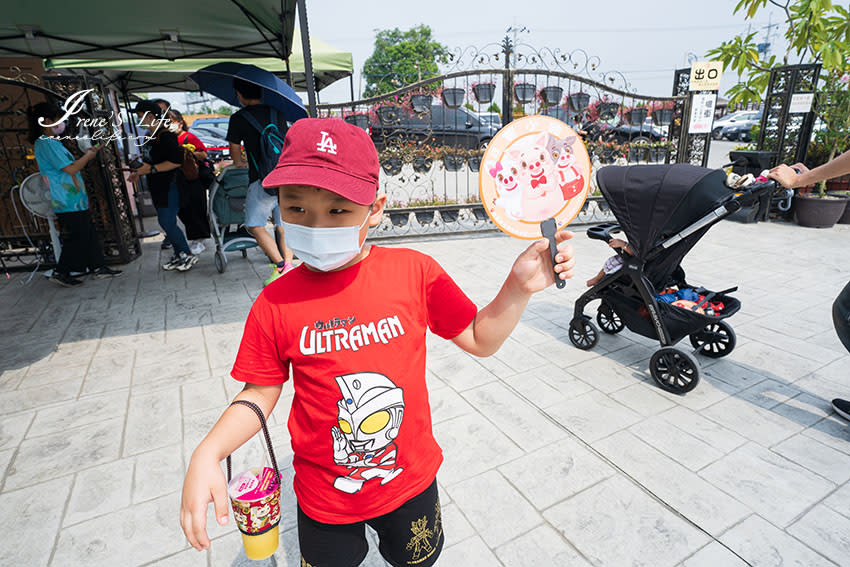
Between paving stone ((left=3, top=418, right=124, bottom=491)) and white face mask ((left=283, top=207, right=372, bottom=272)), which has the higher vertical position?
white face mask ((left=283, top=207, right=372, bottom=272))

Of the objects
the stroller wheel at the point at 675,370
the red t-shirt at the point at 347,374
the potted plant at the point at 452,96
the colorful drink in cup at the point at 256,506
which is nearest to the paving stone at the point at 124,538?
the colorful drink in cup at the point at 256,506

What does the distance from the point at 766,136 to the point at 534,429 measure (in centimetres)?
903

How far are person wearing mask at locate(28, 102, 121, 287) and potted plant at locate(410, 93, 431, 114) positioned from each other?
4.29 metres

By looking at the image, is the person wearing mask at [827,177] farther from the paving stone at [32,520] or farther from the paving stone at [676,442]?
the paving stone at [32,520]

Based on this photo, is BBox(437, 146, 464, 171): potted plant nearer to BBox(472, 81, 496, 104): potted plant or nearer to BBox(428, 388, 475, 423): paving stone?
BBox(472, 81, 496, 104): potted plant

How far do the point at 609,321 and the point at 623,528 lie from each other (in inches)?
89.7

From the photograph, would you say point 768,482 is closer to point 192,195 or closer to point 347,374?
point 347,374

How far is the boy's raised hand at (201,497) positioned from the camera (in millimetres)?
995

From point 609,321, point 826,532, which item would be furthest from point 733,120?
point 826,532

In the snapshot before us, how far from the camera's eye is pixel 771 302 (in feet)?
15.3

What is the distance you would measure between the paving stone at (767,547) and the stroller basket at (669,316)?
1292 millimetres

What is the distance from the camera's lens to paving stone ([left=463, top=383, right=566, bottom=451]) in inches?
106

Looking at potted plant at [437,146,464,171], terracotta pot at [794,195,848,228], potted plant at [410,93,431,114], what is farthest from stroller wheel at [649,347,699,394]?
terracotta pot at [794,195,848,228]

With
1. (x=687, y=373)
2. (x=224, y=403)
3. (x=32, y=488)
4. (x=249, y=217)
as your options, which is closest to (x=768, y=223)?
(x=687, y=373)
